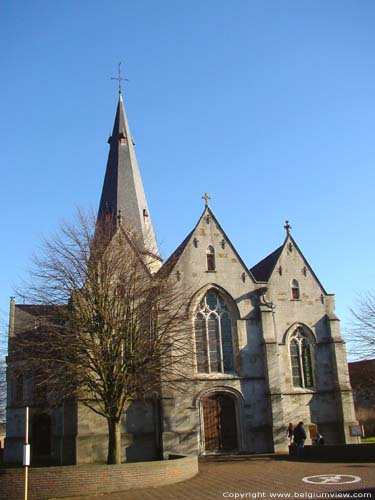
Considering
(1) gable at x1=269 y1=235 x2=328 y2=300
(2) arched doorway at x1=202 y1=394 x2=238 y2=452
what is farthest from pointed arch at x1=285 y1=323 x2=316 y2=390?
(2) arched doorway at x1=202 y1=394 x2=238 y2=452

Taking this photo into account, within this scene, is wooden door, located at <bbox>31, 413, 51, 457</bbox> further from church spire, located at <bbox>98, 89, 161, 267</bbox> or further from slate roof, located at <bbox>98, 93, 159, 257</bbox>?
slate roof, located at <bbox>98, 93, 159, 257</bbox>

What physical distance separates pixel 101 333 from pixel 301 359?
14.0 metres

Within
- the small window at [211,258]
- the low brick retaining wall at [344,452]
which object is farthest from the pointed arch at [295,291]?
the low brick retaining wall at [344,452]

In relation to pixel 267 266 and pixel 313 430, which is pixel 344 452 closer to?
pixel 313 430

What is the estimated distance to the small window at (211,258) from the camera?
100 ft

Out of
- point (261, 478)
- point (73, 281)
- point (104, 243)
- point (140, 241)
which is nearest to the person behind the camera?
point (261, 478)

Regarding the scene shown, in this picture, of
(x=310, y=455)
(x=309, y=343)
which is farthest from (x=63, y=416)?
(x=309, y=343)

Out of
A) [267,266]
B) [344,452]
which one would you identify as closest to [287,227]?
[267,266]

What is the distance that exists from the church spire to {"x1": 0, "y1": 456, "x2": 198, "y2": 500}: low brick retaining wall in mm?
19653

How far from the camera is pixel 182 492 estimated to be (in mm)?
15773

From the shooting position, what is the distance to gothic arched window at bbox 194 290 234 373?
28.7 meters

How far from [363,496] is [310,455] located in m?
10.4

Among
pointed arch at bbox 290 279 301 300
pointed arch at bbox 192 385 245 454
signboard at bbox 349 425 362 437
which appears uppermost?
pointed arch at bbox 290 279 301 300

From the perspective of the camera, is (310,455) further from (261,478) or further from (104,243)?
(104,243)
